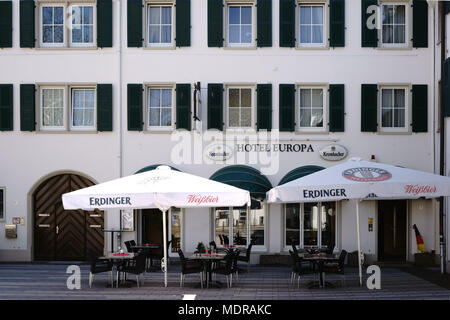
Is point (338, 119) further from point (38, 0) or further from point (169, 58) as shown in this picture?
point (38, 0)

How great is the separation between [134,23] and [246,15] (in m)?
3.77

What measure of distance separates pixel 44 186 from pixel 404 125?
12304mm

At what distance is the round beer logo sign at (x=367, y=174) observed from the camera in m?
12.8

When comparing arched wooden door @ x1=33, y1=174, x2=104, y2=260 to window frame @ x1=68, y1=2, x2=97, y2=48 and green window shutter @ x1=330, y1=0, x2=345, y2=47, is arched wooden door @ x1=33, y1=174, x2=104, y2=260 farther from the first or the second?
green window shutter @ x1=330, y1=0, x2=345, y2=47

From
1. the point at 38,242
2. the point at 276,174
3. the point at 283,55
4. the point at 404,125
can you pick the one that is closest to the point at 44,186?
the point at 38,242

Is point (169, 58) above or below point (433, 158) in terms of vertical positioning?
above

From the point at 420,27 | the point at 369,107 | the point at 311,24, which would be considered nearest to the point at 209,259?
the point at 369,107

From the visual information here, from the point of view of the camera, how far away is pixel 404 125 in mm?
19297

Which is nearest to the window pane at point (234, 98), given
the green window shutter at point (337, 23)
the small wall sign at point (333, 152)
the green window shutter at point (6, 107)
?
the small wall sign at point (333, 152)

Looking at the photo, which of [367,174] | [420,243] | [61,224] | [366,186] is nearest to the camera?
[366,186]

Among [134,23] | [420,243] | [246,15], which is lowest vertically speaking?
[420,243]

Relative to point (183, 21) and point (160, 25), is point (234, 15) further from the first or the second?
point (160, 25)

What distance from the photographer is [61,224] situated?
19859mm

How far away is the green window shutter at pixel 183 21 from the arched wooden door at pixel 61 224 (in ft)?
19.1
